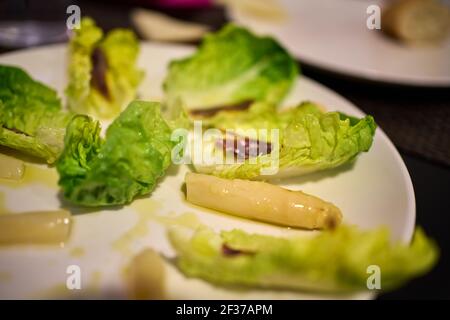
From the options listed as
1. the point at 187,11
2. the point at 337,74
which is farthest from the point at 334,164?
the point at 187,11

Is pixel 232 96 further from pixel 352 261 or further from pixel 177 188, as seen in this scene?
pixel 352 261

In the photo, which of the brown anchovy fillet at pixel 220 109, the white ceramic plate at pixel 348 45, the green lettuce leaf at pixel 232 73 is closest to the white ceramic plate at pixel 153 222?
the brown anchovy fillet at pixel 220 109

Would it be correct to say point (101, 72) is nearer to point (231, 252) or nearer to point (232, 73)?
point (232, 73)

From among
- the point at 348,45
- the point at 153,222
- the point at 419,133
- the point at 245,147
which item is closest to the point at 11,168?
the point at 153,222

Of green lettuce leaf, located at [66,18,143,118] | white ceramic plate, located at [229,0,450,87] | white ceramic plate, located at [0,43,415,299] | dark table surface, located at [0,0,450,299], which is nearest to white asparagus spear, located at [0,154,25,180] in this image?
white ceramic plate, located at [0,43,415,299]

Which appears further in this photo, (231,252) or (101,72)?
(101,72)

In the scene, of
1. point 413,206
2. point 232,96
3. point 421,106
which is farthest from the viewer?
point 421,106
